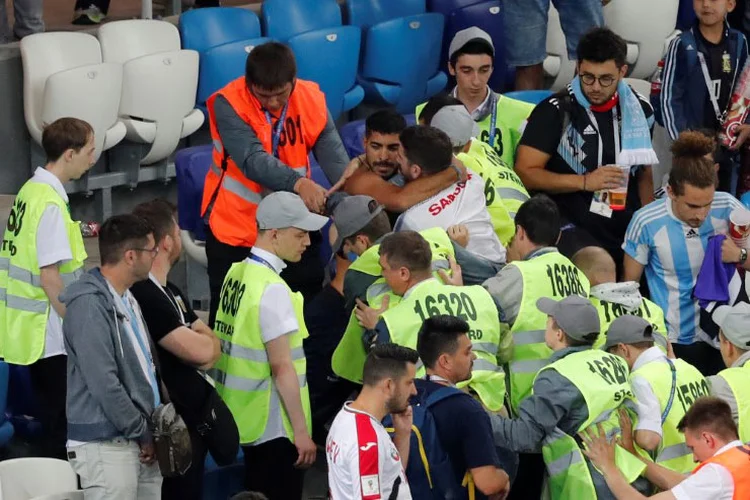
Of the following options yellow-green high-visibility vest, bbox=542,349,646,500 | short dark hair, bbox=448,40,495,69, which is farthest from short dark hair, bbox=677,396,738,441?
short dark hair, bbox=448,40,495,69

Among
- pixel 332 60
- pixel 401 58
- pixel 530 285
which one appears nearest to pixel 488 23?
pixel 401 58

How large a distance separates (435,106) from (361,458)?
2.68 m

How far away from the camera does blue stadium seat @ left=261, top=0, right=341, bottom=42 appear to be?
9047 millimetres

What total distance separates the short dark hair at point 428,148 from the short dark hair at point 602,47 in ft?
3.91

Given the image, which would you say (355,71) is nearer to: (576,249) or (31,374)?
(576,249)

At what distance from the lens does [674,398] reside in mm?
6090

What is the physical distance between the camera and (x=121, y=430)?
5.59 metres

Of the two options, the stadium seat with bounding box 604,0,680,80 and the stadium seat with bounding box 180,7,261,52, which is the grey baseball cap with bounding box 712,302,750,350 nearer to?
the stadium seat with bounding box 180,7,261,52

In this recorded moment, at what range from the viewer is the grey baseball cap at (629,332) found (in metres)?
6.15

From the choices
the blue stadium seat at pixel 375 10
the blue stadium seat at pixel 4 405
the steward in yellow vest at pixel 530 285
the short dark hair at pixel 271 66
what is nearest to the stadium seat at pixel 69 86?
the short dark hair at pixel 271 66

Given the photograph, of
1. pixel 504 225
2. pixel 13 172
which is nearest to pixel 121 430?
pixel 504 225

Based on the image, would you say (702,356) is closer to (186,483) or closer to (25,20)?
(186,483)

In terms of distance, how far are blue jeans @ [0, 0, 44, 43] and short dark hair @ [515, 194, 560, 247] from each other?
350 centimetres

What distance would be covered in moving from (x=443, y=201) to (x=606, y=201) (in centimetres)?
127
